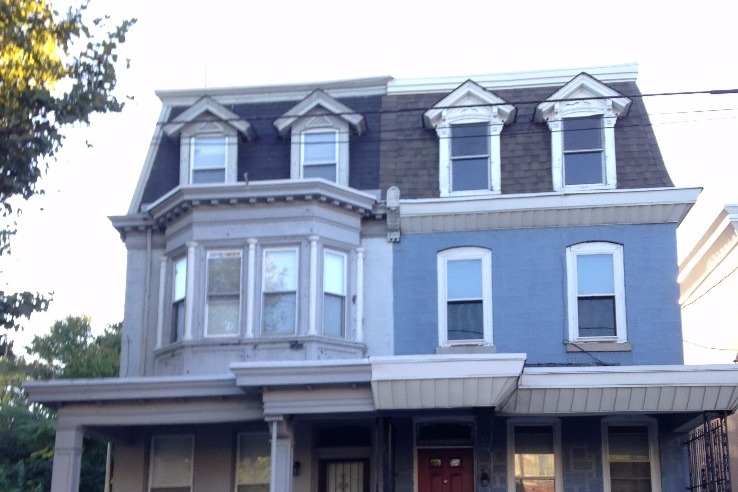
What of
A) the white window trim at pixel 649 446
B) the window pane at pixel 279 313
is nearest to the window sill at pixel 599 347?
the white window trim at pixel 649 446

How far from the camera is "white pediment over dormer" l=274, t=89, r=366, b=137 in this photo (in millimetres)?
21438

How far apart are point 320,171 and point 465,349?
444cm

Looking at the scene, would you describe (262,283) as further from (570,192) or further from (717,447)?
(717,447)

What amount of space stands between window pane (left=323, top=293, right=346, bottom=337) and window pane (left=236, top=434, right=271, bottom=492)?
2.18m

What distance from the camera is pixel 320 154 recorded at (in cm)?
2152

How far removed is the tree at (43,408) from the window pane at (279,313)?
8.72m

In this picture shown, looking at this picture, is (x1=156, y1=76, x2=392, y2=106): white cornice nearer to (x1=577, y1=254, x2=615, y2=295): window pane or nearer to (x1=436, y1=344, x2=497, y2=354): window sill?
(x1=577, y1=254, x2=615, y2=295): window pane

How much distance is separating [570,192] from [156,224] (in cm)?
→ 764

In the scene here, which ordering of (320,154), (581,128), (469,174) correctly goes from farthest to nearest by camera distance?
(320,154)
(469,174)
(581,128)

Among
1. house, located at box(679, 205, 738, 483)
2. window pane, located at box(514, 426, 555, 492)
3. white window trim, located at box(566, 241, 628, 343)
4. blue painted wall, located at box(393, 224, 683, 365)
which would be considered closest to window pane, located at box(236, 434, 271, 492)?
blue painted wall, located at box(393, 224, 683, 365)

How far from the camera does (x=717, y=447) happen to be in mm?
17672

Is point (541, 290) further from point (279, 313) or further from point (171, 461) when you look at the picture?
point (171, 461)

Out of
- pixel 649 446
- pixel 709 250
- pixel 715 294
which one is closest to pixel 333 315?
pixel 649 446

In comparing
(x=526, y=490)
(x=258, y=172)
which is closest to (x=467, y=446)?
(x=526, y=490)
